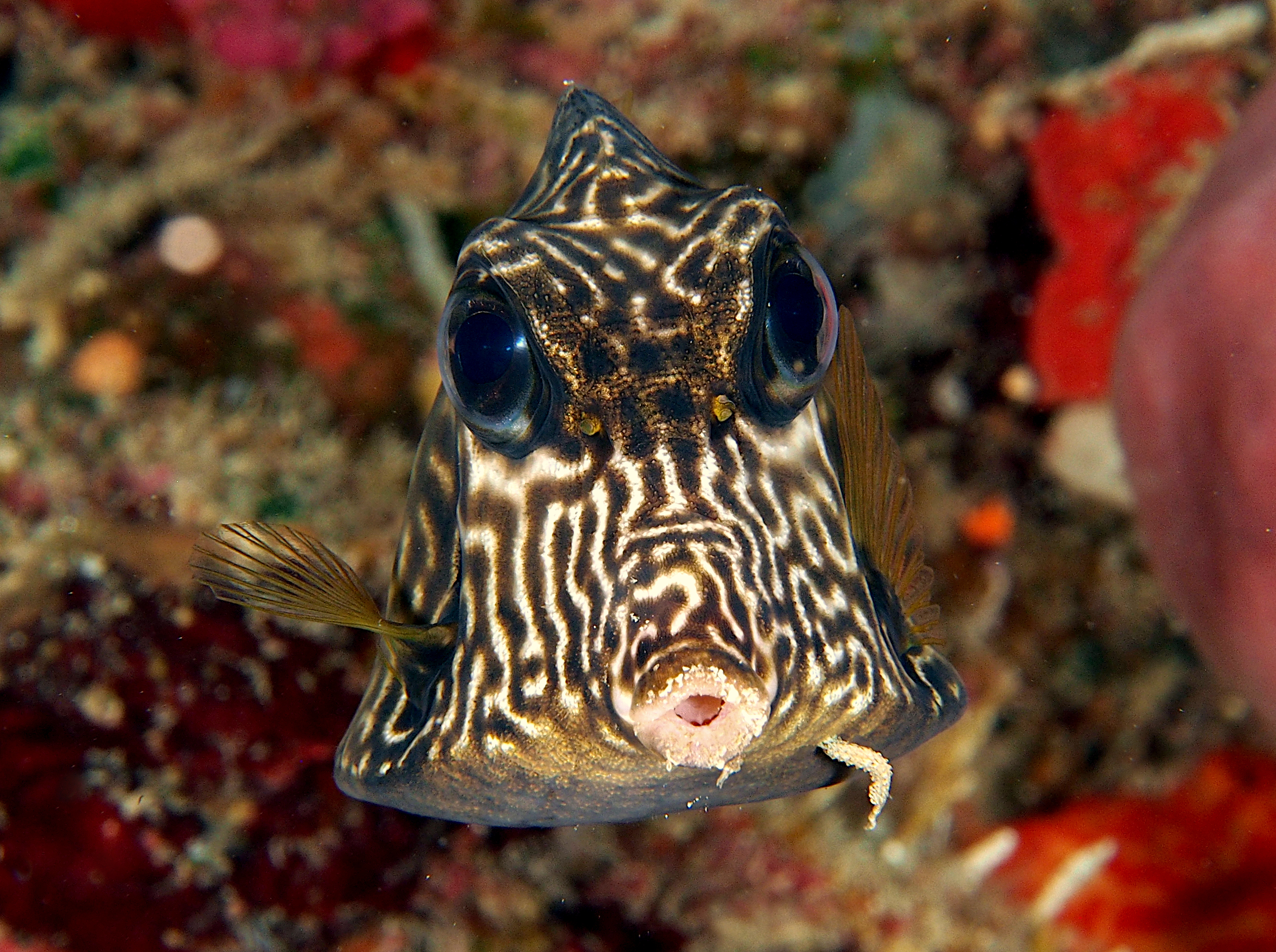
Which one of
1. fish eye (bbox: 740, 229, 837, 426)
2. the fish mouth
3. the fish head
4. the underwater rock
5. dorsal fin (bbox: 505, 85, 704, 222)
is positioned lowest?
the fish mouth

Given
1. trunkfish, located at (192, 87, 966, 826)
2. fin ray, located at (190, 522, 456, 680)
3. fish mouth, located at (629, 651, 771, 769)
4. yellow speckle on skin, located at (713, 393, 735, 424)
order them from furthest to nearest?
fin ray, located at (190, 522, 456, 680)
yellow speckle on skin, located at (713, 393, 735, 424)
trunkfish, located at (192, 87, 966, 826)
fish mouth, located at (629, 651, 771, 769)

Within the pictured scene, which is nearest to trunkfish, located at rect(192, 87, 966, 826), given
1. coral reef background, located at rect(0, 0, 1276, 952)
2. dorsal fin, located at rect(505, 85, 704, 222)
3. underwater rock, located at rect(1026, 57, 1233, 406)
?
dorsal fin, located at rect(505, 85, 704, 222)

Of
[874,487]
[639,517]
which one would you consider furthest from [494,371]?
[874,487]

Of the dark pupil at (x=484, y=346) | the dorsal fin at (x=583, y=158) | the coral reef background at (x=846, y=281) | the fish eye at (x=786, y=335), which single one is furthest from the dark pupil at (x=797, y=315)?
the coral reef background at (x=846, y=281)

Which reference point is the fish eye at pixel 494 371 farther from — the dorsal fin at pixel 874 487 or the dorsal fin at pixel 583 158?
the dorsal fin at pixel 874 487

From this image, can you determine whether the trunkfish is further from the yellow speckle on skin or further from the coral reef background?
the coral reef background

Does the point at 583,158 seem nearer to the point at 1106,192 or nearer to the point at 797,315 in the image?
the point at 797,315
